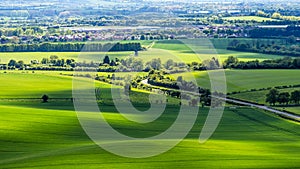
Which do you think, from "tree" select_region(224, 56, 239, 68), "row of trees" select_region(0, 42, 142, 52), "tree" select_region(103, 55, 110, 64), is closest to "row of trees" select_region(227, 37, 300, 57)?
"tree" select_region(224, 56, 239, 68)

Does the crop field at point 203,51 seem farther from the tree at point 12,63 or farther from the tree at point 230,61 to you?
the tree at point 12,63

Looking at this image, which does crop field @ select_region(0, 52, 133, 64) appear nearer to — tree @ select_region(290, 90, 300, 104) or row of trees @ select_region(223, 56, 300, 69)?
row of trees @ select_region(223, 56, 300, 69)

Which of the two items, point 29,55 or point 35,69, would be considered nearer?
point 35,69

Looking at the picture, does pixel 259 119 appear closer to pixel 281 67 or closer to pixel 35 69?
pixel 281 67

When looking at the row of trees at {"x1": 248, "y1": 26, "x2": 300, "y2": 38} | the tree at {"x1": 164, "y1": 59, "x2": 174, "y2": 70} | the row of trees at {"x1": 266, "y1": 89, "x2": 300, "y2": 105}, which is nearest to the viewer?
the row of trees at {"x1": 266, "y1": 89, "x2": 300, "y2": 105}

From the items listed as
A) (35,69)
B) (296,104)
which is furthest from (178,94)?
(35,69)

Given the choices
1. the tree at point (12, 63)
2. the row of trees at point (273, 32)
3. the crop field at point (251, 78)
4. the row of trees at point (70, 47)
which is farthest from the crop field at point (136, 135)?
the row of trees at point (273, 32)
